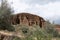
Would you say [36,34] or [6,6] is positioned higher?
[6,6]

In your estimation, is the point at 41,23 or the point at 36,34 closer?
the point at 36,34

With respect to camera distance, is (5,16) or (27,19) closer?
(5,16)

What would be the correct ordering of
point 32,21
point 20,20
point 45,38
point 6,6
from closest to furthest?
point 45,38 → point 6,6 → point 20,20 → point 32,21

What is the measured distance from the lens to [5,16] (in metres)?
28.4

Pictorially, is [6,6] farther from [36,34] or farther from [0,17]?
[36,34]

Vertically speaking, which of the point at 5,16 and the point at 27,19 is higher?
the point at 5,16

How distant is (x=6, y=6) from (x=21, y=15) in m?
16.4

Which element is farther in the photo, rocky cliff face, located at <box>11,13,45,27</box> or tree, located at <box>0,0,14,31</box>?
rocky cliff face, located at <box>11,13,45,27</box>

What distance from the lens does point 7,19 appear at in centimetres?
2862

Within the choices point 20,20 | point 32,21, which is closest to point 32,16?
point 32,21

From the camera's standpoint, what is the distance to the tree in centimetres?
2739

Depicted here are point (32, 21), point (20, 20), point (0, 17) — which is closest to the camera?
point (0, 17)

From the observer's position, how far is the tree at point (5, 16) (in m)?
27.4

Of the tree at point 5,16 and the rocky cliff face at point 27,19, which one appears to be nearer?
the tree at point 5,16
